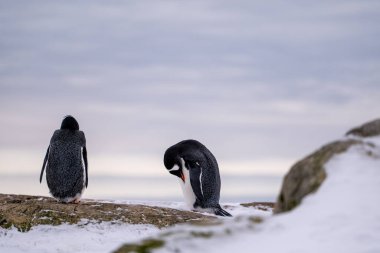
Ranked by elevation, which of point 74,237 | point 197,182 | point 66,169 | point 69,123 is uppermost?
point 69,123

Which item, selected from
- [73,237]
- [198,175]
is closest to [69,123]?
[198,175]

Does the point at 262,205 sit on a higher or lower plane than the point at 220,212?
higher

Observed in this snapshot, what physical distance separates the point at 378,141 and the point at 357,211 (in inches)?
54.2

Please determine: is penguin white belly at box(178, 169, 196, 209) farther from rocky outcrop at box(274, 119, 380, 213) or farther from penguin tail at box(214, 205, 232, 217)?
rocky outcrop at box(274, 119, 380, 213)

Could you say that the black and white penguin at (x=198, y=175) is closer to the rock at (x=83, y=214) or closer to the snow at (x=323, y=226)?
the rock at (x=83, y=214)

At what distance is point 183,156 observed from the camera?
17.2 meters

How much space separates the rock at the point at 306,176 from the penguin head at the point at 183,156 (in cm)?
1072

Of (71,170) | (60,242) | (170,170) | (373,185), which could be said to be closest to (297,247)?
(373,185)

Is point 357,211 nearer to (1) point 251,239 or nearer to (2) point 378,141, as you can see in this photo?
(1) point 251,239

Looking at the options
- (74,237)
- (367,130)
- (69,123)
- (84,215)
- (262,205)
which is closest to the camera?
(367,130)

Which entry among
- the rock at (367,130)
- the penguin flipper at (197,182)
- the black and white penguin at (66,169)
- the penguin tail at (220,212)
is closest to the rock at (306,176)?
the rock at (367,130)

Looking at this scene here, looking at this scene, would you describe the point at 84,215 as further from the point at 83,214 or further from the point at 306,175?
the point at 306,175

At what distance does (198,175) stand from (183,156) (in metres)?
0.79

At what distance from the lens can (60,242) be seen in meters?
12.3
